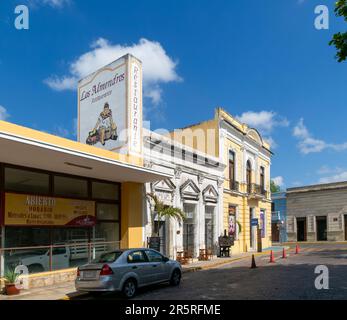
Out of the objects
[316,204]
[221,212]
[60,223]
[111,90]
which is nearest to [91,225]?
[60,223]

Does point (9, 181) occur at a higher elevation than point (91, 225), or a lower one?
higher

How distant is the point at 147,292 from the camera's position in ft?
41.5

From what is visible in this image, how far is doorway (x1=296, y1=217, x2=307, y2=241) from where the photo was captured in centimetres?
4947

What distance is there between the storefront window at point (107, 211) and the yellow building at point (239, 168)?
1046 cm

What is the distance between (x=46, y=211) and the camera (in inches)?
607

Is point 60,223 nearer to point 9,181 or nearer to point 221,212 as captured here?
point 9,181

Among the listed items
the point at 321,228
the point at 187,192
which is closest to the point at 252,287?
the point at 187,192

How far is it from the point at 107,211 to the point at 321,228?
119 feet

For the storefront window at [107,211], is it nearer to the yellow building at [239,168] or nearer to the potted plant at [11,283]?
the potted plant at [11,283]

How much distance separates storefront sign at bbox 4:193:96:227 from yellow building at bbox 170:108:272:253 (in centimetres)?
1245

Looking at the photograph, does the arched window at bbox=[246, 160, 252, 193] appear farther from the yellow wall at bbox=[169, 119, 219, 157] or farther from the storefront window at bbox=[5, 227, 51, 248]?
the storefront window at bbox=[5, 227, 51, 248]

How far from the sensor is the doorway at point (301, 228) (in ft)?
162

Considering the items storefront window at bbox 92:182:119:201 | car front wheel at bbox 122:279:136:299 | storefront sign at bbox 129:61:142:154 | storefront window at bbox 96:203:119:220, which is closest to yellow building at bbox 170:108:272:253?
storefront sign at bbox 129:61:142:154
